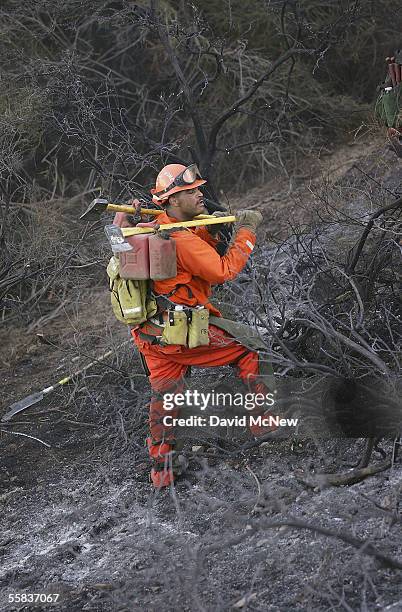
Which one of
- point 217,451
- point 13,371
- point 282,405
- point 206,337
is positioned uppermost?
point 206,337

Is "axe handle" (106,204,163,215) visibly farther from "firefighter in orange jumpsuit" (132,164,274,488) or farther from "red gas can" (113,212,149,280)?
"red gas can" (113,212,149,280)

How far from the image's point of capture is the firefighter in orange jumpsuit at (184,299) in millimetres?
5184

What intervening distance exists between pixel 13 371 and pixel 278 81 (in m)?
4.62

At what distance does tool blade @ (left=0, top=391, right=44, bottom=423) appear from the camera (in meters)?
6.84

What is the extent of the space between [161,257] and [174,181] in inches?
23.1

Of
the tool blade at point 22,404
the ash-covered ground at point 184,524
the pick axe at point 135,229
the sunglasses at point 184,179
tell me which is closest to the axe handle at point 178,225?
the pick axe at point 135,229

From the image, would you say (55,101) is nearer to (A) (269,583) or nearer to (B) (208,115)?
(B) (208,115)

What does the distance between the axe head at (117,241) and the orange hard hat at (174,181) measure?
1.25 feet

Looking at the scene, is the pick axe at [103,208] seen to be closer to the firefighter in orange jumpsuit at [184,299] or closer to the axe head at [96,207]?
the axe head at [96,207]

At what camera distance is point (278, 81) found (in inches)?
402

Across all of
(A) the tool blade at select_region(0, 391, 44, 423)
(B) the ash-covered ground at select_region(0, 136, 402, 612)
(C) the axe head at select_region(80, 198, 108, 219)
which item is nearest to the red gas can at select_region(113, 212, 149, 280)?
(C) the axe head at select_region(80, 198, 108, 219)

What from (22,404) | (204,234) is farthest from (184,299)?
(22,404)

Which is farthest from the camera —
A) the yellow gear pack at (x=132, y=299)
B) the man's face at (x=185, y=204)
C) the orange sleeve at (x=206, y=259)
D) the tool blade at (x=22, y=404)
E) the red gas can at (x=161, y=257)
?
the tool blade at (x=22, y=404)

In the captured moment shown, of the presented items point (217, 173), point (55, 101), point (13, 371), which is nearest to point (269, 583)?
point (13, 371)
